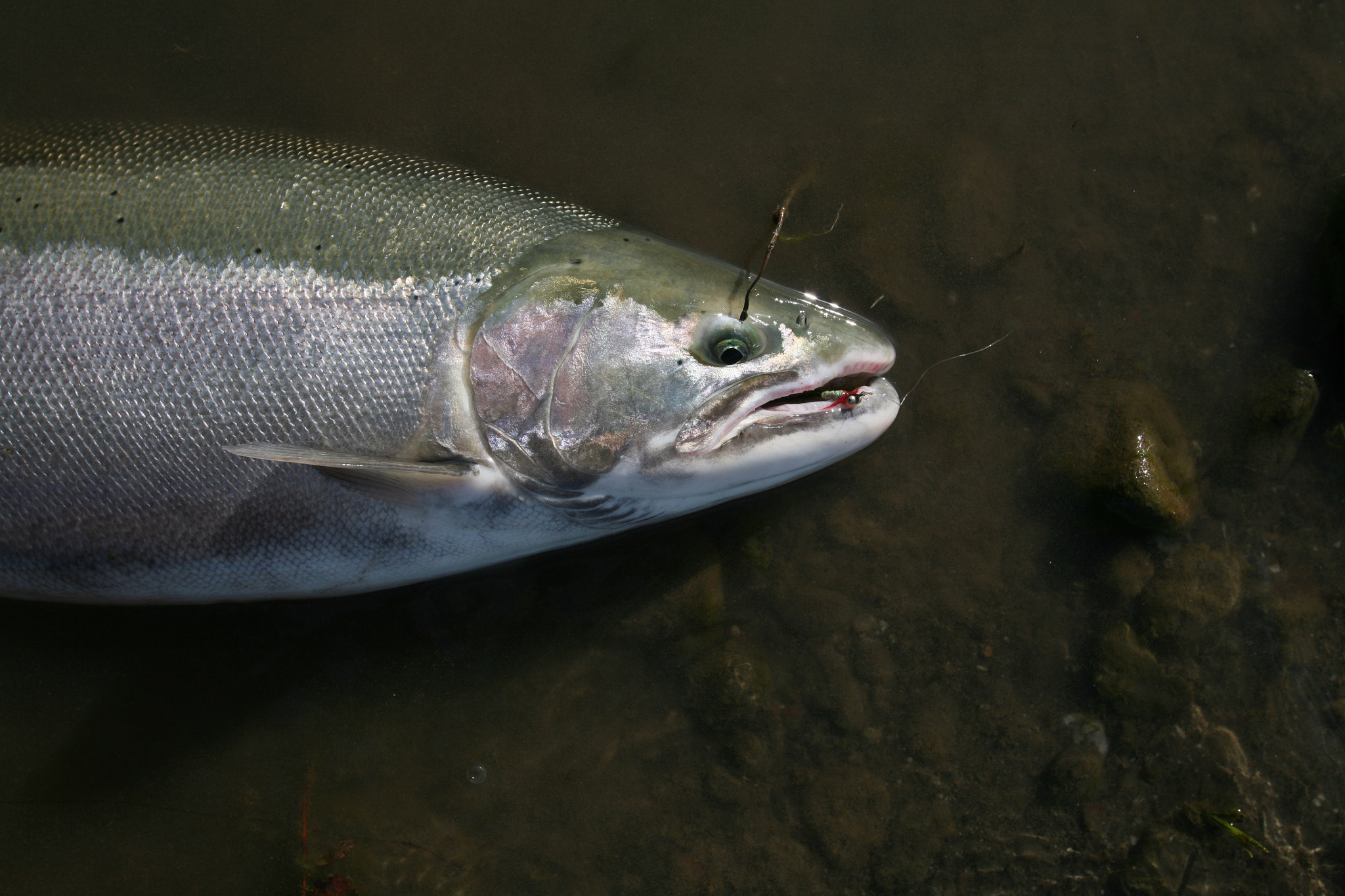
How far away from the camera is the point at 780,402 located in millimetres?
2711

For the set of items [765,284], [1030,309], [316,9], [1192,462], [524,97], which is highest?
[316,9]

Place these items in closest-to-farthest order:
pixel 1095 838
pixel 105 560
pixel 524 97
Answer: pixel 105 560, pixel 1095 838, pixel 524 97

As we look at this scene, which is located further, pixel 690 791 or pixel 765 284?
pixel 690 791

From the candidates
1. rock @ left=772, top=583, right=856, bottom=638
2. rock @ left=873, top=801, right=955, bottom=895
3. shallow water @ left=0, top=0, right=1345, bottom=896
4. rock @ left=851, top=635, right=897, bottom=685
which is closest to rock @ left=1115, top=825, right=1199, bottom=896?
shallow water @ left=0, top=0, right=1345, bottom=896

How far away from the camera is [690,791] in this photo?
11.0 feet

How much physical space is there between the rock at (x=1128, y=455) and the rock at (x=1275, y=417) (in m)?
0.26

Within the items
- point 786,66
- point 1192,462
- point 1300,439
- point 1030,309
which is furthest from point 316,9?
point 1300,439

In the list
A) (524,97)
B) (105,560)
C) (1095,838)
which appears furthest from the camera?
(524,97)

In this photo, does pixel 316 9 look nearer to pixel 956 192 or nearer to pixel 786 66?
pixel 786 66

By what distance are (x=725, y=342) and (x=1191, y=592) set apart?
2.41 metres

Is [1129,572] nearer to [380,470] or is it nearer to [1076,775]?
[1076,775]

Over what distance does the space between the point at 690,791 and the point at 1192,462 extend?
2.64 metres

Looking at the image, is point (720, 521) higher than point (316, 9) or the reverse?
the reverse

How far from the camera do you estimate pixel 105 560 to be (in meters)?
2.70
